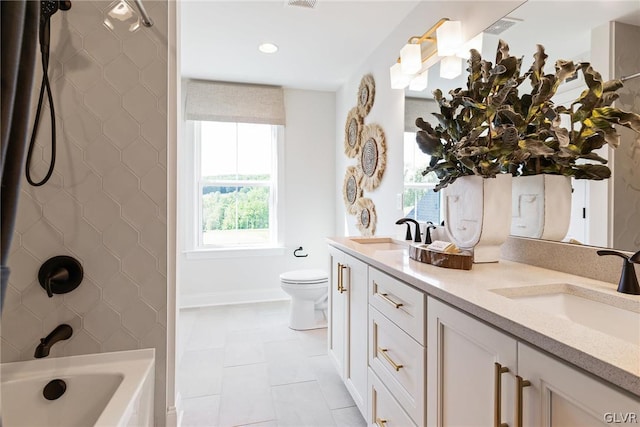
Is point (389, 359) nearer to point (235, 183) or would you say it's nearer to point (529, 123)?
point (529, 123)

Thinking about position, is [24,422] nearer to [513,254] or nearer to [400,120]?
[513,254]

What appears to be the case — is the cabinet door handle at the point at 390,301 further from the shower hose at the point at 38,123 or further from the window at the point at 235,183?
the window at the point at 235,183

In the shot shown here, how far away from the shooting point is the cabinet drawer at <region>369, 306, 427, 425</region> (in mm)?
1112

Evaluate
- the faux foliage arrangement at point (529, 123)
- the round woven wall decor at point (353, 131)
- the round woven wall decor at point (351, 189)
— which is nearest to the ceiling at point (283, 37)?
the round woven wall decor at point (353, 131)

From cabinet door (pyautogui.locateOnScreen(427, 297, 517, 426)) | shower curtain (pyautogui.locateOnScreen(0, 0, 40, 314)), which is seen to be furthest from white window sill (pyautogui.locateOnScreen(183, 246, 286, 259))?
shower curtain (pyautogui.locateOnScreen(0, 0, 40, 314))

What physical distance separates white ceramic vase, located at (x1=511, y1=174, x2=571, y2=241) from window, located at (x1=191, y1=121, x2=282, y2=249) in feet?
9.45

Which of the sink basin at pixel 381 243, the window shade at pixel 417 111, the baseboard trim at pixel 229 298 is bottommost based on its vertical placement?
the baseboard trim at pixel 229 298

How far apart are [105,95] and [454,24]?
1815mm

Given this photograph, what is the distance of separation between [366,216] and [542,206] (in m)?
1.84

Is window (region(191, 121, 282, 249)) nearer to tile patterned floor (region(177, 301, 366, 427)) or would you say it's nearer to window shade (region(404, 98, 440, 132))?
tile patterned floor (region(177, 301, 366, 427))

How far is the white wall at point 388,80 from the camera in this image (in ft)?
5.81

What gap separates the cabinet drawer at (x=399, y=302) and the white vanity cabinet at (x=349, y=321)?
0.13 m

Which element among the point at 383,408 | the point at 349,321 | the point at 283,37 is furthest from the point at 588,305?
the point at 283,37

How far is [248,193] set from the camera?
3.88 meters
